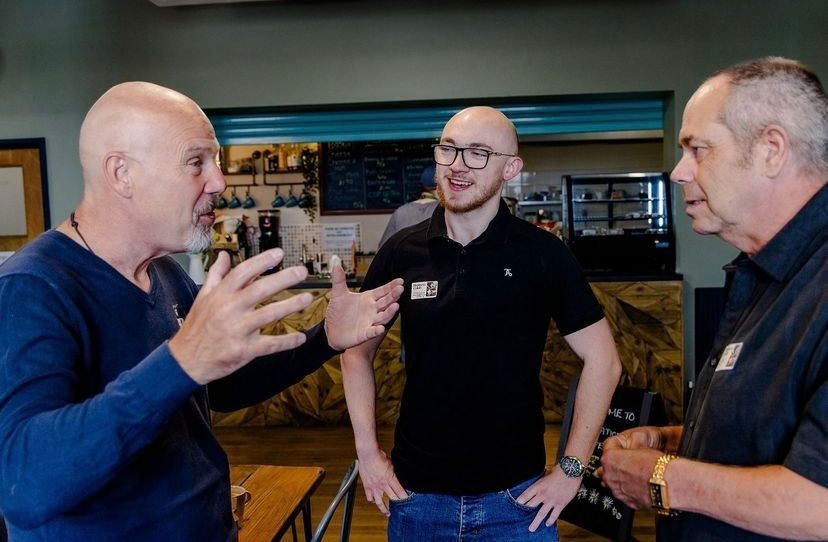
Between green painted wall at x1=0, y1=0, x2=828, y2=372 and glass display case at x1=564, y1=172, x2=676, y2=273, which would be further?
glass display case at x1=564, y1=172, x2=676, y2=273

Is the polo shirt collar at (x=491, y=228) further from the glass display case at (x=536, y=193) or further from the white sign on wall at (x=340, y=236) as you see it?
the glass display case at (x=536, y=193)

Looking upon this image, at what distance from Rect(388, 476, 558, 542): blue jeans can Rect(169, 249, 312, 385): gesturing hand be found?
3.23 feet

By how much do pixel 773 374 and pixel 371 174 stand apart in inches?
230

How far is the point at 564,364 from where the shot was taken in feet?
15.2

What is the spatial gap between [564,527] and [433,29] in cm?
324

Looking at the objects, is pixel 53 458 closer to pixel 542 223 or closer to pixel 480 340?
pixel 480 340

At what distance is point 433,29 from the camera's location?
443 cm

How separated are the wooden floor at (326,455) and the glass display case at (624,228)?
1310 millimetres

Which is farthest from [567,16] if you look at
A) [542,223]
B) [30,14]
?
[30,14]

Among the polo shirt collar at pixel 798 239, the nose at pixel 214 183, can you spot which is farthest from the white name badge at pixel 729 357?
the nose at pixel 214 183

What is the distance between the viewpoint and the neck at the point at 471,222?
6.18 feet

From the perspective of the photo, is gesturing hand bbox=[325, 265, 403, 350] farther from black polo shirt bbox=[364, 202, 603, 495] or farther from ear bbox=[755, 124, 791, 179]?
ear bbox=[755, 124, 791, 179]

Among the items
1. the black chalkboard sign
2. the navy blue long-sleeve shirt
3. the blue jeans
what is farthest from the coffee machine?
the navy blue long-sleeve shirt

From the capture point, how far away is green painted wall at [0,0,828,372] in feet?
14.1
